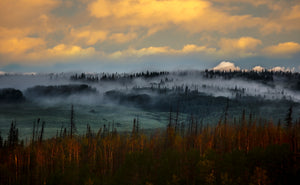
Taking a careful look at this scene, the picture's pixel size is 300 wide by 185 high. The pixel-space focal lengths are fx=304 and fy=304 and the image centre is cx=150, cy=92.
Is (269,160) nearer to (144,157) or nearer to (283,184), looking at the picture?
(283,184)

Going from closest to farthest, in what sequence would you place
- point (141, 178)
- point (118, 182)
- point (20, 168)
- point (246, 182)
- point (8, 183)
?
point (246, 182)
point (141, 178)
point (118, 182)
point (8, 183)
point (20, 168)

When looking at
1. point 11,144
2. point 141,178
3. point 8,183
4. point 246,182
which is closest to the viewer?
point 246,182

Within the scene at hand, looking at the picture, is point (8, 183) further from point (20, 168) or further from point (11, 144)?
point (11, 144)

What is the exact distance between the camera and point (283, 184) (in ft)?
167

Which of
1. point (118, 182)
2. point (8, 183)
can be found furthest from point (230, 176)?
point (8, 183)

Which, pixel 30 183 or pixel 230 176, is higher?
pixel 230 176

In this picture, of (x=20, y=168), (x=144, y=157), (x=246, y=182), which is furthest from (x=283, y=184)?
(x=20, y=168)

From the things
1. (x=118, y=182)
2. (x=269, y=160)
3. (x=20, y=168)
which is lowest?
(x=20, y=168)

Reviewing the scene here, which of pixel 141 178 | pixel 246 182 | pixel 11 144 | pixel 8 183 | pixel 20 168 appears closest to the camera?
pixel 246 182

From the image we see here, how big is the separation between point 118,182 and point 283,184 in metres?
28.9

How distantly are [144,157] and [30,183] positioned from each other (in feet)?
88.5

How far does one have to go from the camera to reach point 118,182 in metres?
57.1

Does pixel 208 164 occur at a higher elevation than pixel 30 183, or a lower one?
higher

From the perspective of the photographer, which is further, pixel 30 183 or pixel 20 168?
pixel 20 168
